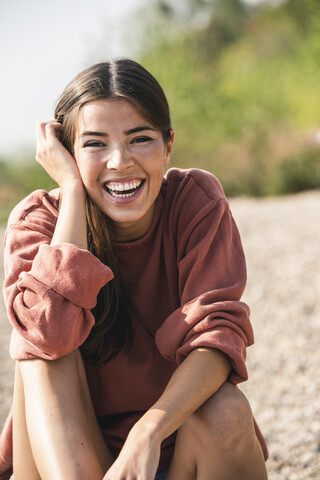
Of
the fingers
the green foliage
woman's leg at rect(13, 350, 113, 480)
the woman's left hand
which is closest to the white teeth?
the fingers

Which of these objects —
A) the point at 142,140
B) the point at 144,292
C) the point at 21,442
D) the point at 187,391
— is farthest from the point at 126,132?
the point at 21,442

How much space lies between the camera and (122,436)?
7.63 ft


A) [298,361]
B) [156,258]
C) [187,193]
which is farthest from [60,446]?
[298,361]

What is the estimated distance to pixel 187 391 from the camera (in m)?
1.93

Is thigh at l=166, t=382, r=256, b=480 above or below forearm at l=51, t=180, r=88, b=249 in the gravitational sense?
below

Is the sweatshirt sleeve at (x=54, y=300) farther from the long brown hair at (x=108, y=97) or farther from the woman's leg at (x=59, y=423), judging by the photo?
the long brown hair at (x=108, y=97)

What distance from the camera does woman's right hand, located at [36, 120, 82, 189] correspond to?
239 cm

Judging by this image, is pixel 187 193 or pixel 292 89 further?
pixel 292 89

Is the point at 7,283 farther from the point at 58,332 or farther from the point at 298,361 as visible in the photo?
the point at 298,361

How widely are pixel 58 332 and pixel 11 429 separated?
0.68 m

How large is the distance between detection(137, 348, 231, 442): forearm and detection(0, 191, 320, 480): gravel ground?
4.62ft

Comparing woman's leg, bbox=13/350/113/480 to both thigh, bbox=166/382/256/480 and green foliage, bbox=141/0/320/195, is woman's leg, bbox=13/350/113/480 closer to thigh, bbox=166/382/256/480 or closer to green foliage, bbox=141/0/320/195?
thigh, bbox=166/382/256/480

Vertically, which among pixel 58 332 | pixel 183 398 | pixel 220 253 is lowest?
pixel 183 398

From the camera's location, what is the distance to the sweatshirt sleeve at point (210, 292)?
206cm
